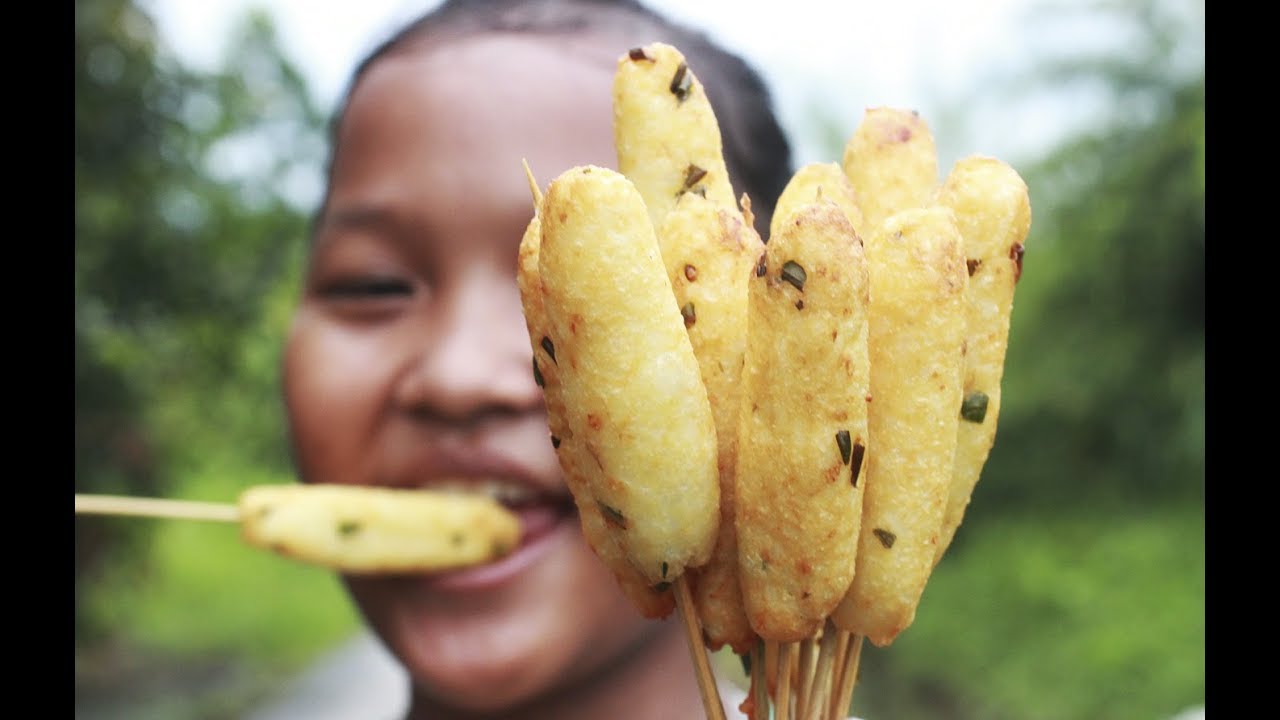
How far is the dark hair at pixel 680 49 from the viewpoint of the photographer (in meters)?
1.32

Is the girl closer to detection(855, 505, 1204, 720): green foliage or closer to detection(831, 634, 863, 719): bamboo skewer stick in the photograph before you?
detection(831, 634, 863, 719): bamboo skewer stick

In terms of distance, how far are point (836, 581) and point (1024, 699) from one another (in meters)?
3.85

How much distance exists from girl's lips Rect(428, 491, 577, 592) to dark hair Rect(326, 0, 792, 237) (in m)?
0.46

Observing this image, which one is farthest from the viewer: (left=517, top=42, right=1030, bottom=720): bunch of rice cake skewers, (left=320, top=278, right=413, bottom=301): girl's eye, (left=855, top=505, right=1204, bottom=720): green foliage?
(left=855, top=505, right=1204, bottom=720): green foliage

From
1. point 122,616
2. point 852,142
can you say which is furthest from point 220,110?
point 852,142

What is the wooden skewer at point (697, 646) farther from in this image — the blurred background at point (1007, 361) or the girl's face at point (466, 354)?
the blurred background at point (1007, 361)

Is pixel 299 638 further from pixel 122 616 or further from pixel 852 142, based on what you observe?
pixel 852 142

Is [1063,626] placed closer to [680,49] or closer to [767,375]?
[680,49]

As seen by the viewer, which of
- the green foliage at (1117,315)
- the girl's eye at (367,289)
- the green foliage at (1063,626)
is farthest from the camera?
the green foliage at (1117,315)

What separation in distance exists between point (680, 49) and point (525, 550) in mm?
665

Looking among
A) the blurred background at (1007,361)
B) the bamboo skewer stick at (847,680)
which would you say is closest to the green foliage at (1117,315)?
the blurred background at (1007,361)

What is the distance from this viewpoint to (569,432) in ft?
2.38

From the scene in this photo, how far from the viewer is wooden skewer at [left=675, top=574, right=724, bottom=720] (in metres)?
0.74

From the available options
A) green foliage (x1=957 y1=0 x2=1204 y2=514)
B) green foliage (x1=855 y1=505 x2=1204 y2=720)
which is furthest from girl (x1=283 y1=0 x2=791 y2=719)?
green foliage (x1=957 y1=0 x2=1204 y2=514)
